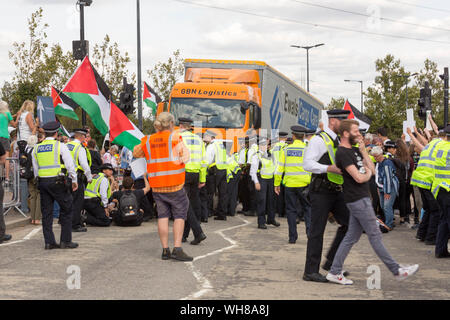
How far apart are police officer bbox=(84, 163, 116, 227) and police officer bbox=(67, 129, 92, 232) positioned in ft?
1.96

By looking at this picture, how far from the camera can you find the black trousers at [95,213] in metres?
12.6

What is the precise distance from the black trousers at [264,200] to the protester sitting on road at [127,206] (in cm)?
228

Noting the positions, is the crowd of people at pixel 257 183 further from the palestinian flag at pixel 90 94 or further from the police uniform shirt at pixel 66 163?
the palestinian flag at pixel 90 94

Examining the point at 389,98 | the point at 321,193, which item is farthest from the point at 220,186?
the point at 389,98

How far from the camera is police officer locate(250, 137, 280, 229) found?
12727mm

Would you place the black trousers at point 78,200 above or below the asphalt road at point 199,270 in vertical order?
above

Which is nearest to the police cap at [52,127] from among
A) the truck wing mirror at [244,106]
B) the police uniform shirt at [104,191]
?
the police uniform shirt at [104,191]

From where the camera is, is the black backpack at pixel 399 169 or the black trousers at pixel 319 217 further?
the black backpack at pixel 399 169

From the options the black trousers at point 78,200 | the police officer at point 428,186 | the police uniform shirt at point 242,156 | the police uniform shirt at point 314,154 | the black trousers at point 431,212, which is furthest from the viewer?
the police uniform shirt at point 242,156

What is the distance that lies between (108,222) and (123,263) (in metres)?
4.50

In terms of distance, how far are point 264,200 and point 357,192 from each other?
19.4ft

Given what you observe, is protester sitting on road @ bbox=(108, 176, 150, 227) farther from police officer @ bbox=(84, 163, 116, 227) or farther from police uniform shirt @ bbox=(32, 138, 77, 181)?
police uniform shirt @ bbox=(32, 138, 77, 181)

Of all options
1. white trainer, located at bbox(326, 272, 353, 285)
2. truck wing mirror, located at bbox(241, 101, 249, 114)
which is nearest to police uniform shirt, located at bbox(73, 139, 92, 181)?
white trainer, located at bbox(326, 272, 353, 285)

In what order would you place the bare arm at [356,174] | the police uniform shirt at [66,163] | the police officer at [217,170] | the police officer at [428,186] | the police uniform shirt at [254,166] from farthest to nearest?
the police officer at [217,170]
the police uniform shirt at [254,166]
the police officer at [428,186]
the police uniform shirt at [66,163]
the bare arm at [356,174]
